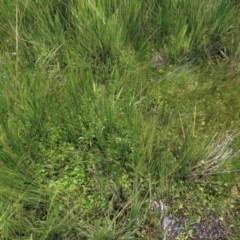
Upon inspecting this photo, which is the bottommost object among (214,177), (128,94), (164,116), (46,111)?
(214,177)

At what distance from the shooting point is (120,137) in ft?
5.38

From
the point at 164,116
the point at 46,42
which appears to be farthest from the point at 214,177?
the point at 46,42

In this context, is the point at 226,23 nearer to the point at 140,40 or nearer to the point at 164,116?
the point at 140,40

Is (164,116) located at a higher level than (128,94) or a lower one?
lower

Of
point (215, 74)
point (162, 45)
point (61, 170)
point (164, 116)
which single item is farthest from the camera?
point (162, 45)

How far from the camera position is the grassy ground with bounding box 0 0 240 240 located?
1.46 m

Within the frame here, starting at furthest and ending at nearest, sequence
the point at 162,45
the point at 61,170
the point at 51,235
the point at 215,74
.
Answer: the point at 162,45
the point at 215,74
the point at 61,170
the point at 51,235

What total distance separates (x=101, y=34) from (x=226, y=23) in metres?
0.77

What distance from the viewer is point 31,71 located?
1.83 m

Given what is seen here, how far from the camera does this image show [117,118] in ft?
5.49

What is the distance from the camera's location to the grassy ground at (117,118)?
1.46m

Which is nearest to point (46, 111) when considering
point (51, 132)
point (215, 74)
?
point (51, 132)

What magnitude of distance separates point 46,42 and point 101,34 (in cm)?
32

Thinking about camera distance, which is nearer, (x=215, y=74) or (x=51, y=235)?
(x=51, y=235)
